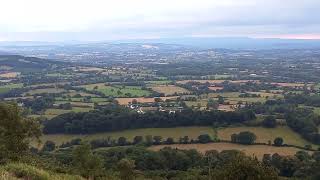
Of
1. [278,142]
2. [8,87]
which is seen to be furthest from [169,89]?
[278,142]

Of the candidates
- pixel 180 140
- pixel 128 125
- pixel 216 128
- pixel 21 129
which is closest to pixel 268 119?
pixel 216 128

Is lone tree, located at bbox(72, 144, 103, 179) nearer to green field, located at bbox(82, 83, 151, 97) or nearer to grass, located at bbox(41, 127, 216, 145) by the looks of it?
grass, located at bbox(41, 127, 216, 145)

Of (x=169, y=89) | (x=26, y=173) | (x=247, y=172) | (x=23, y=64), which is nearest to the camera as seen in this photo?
(x=26, y=173)

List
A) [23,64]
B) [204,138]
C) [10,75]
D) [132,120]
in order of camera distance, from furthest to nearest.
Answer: [23,64] → [10,75] → [132,120] → [204,138]

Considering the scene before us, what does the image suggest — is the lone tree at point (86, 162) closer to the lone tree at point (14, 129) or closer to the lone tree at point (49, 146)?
the lone tree at point (14, 129)

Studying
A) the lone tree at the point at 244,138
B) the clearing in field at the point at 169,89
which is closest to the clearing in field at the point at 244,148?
the lone tree at the point at 244,138

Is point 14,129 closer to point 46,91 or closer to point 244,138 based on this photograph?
point 244,138

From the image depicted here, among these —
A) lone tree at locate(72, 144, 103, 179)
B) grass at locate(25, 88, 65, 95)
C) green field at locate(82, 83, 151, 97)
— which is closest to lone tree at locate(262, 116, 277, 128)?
lone tree at locate(72, 144, 103, 179)
